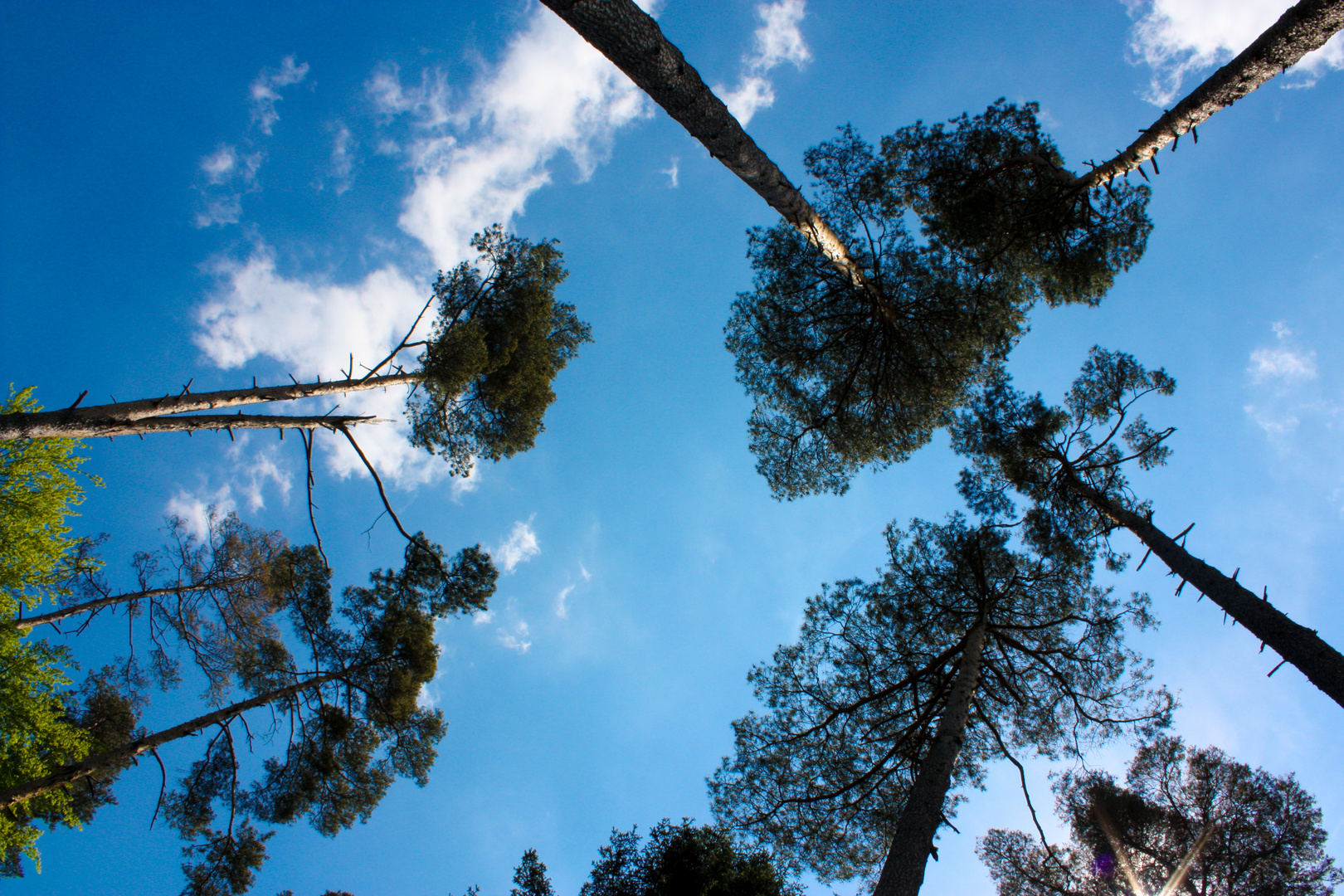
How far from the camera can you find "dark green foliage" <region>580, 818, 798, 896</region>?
732 cm

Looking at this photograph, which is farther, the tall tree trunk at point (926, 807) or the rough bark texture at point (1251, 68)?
the tall tree trunk at point (926, 807)

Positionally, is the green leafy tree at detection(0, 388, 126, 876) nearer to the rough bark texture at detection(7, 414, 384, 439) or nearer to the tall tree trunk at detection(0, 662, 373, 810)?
the tall tree trunk at detection(0, 662, 373, 810)

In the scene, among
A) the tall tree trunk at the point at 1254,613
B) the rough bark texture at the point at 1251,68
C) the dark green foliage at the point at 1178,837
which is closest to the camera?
the rough bark texture at the point at 1251,68

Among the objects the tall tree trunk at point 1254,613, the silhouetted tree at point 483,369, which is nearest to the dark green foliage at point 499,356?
the silhouetted tree at point 483,369

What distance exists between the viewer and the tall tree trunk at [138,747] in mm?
6156

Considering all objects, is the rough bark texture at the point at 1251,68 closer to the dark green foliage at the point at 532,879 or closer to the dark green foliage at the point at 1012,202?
the dark green foliage at the point at 1012,202

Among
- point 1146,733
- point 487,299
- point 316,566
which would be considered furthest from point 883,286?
point 316,566

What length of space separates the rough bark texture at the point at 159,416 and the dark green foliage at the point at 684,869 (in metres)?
8.36

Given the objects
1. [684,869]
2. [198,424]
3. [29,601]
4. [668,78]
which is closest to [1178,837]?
[684,869]

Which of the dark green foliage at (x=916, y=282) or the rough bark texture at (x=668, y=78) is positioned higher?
the dark green foliage at (x=916, y=282)

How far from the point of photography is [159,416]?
5707 mm

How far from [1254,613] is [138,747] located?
49.4 feet

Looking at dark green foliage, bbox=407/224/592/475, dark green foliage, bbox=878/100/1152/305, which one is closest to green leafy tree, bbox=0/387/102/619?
dark green foliage, bbox=407/224/592/475

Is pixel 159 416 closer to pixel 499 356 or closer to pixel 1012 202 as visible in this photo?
pixel 499 356
